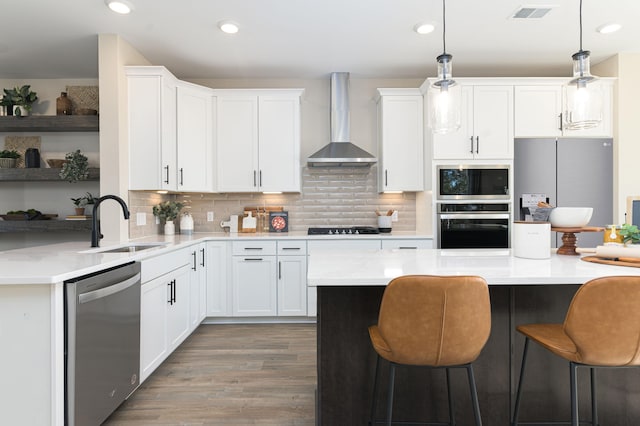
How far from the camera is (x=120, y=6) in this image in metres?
2.93

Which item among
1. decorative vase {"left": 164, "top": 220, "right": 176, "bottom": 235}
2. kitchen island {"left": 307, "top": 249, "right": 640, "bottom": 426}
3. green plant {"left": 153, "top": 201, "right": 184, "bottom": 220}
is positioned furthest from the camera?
decorative vase {"left": 164, "top": 220, "right": 176, "bottom": 235}

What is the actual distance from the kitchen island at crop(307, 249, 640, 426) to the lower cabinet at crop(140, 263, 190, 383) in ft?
4.33

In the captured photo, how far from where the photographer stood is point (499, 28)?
3357mm

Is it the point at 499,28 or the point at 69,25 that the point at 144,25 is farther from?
the point at 499,28

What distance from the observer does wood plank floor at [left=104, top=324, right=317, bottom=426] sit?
2.27m

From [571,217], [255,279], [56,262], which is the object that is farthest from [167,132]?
[571,217]

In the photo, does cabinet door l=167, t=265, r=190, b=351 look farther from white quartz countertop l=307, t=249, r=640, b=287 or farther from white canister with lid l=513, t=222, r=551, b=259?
white canister with lid l=513, t=222, r=551, b=259

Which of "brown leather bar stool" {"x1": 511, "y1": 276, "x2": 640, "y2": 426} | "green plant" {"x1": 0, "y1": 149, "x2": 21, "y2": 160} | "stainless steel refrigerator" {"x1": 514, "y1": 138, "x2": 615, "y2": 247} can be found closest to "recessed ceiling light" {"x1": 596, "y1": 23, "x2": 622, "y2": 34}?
"stainless steel refrigerator" {"x1": 514, "y1": 138, "x2": 615, "y2": 247}

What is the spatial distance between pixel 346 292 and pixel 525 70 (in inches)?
152

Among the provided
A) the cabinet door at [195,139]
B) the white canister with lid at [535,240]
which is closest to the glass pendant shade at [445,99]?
the white canister with lid at [535,240]

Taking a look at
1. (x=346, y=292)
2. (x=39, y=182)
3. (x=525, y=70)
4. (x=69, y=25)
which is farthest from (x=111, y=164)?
(x=525, y=70)

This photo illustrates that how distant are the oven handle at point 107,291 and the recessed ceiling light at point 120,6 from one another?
2029mm

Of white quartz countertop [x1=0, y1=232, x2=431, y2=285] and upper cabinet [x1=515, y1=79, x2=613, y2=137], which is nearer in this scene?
white quartz countertop [x1=0, y1=232, x2=431, y2=285]

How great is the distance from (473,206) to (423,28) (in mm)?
1738
